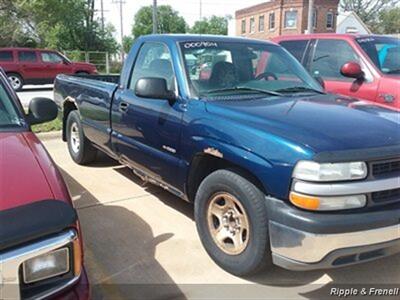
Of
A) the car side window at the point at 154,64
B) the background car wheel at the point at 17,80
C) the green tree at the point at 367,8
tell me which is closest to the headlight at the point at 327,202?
the car side window at the point at 154,64

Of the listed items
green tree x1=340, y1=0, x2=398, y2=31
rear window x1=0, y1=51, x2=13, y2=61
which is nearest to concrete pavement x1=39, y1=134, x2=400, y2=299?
rear window x1=0, y1=51, x2=13, y2=61

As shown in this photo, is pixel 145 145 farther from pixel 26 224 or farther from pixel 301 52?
pixel 301 52

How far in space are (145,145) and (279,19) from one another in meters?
44.2

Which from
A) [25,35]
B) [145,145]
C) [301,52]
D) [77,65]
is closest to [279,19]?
[25,35]

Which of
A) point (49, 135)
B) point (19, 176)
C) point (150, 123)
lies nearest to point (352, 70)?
point (150, 123)

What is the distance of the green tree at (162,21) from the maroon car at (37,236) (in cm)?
7539

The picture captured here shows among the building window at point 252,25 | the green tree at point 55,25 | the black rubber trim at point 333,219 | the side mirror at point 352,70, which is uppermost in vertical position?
the building window at point 252,25

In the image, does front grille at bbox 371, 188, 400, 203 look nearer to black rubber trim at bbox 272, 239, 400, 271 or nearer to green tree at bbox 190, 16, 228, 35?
black rubber trim at bbox 272, 239, 400, 271

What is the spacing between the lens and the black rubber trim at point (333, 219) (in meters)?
2.80

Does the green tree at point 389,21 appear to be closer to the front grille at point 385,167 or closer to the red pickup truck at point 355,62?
the red pickup truck at point 355,62

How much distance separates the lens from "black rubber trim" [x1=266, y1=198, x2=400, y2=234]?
280 centimetres

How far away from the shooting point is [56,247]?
2057 millimetres

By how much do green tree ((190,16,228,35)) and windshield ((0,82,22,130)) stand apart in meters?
73.4

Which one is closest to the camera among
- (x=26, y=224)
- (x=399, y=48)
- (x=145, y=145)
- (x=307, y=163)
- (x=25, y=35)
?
(x=26, y=224)
